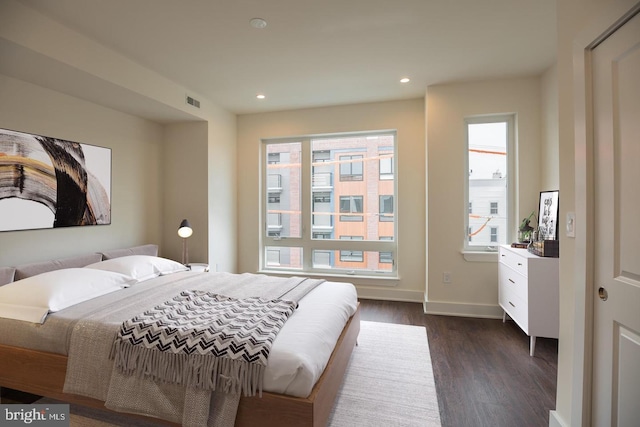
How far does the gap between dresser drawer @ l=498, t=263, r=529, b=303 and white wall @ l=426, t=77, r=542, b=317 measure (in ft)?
0.63

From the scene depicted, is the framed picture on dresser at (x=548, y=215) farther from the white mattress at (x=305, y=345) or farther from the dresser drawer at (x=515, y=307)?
the white mattress at (x=305, y=345)

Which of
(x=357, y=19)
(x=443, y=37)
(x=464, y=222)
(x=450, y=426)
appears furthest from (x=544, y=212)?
(x=357, y=19)

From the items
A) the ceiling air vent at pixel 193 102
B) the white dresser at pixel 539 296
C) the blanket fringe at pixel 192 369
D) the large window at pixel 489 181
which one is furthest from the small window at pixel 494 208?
the ceiling air vent at pixel 193 102

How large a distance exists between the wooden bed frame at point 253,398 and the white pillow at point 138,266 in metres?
0.89

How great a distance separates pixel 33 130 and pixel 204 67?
160 cm

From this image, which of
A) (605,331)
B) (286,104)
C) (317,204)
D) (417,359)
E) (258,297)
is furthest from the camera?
(317,204)

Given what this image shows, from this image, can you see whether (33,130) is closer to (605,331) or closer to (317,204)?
(317,204)

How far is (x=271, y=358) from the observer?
145 cm

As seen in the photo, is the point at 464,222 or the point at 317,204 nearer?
the point at 464,222

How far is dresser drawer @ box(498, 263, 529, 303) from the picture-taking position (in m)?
2.62

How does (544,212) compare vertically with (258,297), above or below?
above

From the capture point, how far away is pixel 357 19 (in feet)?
7.47

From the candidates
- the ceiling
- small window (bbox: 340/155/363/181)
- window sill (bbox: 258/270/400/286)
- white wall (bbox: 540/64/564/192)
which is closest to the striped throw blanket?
the ceiling

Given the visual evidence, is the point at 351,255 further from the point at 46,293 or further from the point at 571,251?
the point at 46,293
